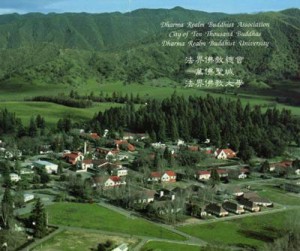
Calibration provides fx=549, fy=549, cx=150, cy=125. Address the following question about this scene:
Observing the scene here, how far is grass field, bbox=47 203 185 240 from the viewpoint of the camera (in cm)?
3419

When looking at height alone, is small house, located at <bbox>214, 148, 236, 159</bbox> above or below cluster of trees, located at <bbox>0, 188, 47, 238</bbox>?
below

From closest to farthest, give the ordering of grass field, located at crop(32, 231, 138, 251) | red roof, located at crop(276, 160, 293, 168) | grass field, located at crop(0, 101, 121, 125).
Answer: grass field, located at crop(32, 231, 138, 251) < red roof, located at crop(276, 160, 293, 168) < grass field, located at crop(0, 101, 121, 125)

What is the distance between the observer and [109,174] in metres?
49.6

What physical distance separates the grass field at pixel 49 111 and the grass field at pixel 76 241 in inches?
1709

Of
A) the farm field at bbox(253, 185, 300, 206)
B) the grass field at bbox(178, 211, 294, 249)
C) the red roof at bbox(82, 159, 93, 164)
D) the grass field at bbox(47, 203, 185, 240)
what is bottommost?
the farm field at bbox(253, 185, 300, 206)

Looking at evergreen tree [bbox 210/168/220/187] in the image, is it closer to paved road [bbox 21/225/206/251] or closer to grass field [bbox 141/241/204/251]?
paved road [bbox 21/225/206/251]

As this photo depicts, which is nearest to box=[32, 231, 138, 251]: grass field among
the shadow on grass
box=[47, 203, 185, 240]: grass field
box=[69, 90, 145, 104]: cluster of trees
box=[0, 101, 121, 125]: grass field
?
box=[47, 203, 185, 240]: grass field

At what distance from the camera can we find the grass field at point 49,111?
79500mm

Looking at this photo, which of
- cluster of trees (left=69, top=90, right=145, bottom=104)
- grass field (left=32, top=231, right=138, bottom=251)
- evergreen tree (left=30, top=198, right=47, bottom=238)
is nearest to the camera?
grass field (left=32, top=231, right=138, bottom=251)

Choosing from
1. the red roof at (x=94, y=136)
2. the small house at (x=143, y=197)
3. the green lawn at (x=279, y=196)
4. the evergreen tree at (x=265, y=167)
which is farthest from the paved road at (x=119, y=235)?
the red roof at (x=94, y=136)

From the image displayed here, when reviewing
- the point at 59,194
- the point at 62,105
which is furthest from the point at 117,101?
the point at 59,194

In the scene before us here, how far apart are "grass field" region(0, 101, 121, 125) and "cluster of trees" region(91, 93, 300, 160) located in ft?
26.0

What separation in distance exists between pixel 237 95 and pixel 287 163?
167 feet

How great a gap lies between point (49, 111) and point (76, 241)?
5468 centimetres
